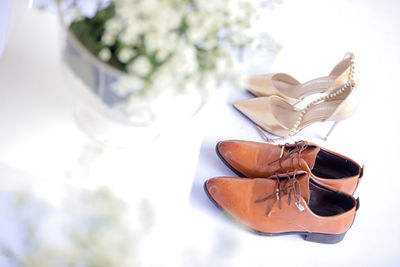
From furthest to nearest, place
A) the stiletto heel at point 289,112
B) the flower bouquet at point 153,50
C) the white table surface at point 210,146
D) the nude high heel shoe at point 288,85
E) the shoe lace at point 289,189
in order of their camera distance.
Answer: the nude high heel shoe at point 288,85 < the stiletto heel at point 289,112 < the shoe lace at point 289,189 < the white table surface at point 210,146 < the flower bouquet at point 153,50

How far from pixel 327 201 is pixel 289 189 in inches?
6.6

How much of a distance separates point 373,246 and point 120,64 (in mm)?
933

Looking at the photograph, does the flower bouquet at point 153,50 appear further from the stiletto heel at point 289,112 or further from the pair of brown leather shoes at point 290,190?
the stiletto heel at point 289,112

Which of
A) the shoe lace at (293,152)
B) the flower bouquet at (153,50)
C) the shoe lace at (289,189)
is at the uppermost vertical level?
the flower bouquet at (153,50)

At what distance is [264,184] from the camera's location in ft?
2.94

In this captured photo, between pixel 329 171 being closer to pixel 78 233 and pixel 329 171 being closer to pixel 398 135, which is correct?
pixel 398 135

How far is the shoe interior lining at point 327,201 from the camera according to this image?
0.89m

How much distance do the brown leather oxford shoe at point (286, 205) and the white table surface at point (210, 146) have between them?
5 cm

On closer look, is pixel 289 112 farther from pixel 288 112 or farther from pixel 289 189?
pixel 289 189

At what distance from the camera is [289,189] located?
85 centimetres

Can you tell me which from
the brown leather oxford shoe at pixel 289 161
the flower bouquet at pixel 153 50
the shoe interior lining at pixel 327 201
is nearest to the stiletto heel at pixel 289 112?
the brown leather oxford shoe at pixel 289 161

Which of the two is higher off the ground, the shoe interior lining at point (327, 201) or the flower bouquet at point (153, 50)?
the flower bouquet at point (153, 50)

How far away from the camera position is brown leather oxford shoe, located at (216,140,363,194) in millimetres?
919

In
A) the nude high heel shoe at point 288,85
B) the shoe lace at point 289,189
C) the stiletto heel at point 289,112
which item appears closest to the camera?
the shoe lace at point 289,189
